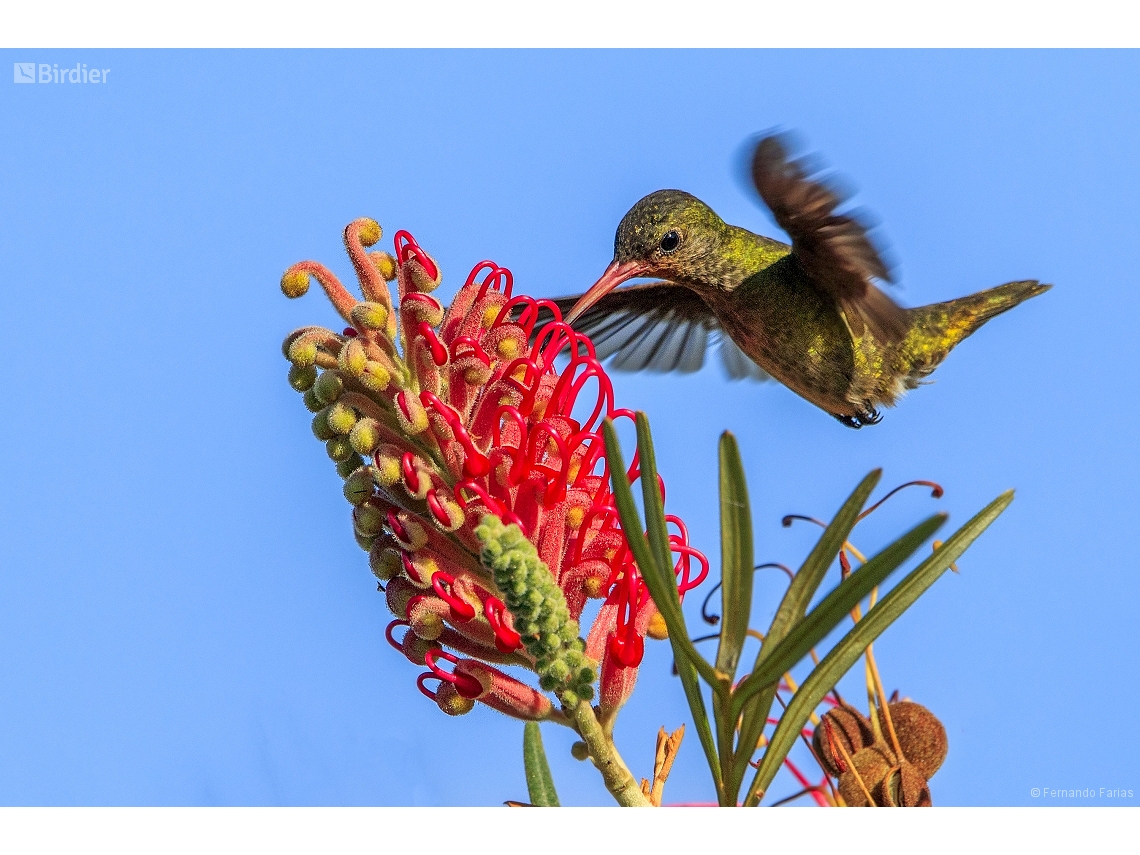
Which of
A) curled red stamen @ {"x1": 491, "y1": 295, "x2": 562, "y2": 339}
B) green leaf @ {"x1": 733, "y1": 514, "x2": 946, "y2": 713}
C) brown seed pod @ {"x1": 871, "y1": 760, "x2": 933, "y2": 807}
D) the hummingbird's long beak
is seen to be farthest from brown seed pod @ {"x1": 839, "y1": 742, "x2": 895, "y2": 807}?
the hummingbird's long beak

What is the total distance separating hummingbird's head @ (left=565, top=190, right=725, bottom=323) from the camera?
3305 millimetres

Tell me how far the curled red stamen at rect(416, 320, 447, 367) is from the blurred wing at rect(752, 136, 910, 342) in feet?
3.22

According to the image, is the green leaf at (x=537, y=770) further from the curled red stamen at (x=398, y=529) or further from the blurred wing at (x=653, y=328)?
the blurred wing at (x=653, y=328)

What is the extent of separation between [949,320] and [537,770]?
90.1 inches

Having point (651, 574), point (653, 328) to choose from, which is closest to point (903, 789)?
point (651, 574)

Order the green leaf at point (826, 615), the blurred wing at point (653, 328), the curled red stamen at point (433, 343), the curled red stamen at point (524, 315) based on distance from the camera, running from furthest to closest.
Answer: the blurred wing at point (653, 328) → the curled red stamen at point (524, 315) → the curled red stamen at point (433, 343) → the green leaf at point (826, 615)

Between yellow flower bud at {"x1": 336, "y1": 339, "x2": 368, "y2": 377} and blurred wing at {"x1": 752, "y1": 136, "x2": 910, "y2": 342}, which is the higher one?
blurred wing at {"x1": 752, "y1": 136, "x2": 910, "y2": 342}

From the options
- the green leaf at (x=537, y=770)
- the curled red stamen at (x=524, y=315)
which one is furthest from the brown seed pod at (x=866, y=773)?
the curled red stamen at (x=524, y=315)

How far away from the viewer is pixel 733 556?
5.28ft

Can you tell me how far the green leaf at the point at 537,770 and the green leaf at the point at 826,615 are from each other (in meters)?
0.79

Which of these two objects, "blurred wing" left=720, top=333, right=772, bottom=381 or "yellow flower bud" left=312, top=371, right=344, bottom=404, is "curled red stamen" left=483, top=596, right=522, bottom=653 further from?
"blurred wing" left=720, top=333, right=772, bottom=381

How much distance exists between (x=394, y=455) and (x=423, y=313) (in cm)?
27

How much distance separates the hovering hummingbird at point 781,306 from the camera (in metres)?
3.18

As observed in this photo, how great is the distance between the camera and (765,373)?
4.00 metres
